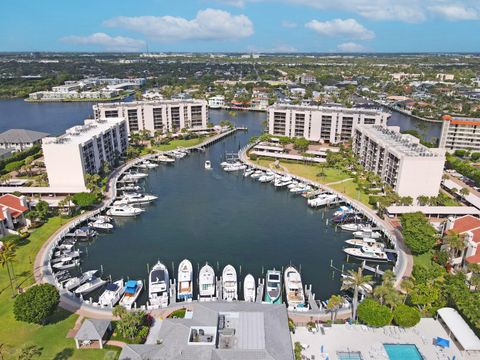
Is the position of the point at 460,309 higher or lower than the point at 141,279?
higher

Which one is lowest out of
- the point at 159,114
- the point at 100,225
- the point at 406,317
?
the point at 100,225

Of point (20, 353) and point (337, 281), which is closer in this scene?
point (20, 353)

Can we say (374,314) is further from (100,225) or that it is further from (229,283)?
(100,225)

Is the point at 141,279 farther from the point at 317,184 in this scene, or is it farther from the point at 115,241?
the point at 317,184

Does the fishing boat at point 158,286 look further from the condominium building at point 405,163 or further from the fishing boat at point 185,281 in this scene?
the condominium building at point 405,163

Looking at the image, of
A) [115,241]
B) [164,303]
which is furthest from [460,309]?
[115,241]

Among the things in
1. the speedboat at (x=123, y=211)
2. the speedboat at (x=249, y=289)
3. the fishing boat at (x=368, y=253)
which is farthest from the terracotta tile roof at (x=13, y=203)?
the fishing boat at (x=368, y=253)

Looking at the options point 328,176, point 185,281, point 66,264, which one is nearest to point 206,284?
point 185,281

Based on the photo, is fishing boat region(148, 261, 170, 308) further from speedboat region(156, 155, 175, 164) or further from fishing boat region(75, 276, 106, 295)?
speedboat region(156, 155, 175, 164)
